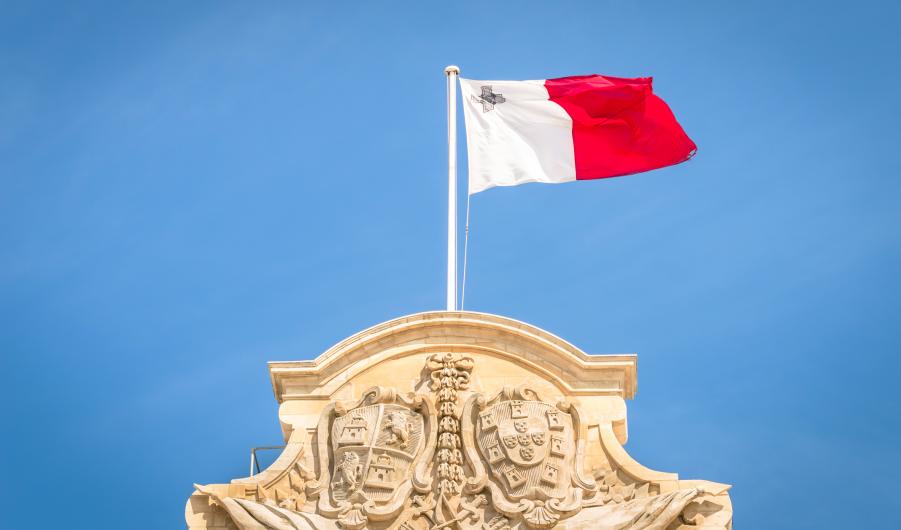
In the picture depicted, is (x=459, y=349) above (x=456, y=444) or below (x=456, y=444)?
above

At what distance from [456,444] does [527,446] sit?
106 centimetres

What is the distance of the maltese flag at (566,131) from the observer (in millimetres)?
29844

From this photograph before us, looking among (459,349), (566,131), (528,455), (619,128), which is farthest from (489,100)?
(528,455)

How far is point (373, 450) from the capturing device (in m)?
26.3

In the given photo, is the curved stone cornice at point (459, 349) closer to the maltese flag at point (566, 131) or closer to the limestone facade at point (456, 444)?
the limestone facade at point (456, 444)

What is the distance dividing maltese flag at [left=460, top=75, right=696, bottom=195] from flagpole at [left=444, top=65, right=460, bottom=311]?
0.30m

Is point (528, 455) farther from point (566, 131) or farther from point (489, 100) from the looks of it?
point (489, 100)

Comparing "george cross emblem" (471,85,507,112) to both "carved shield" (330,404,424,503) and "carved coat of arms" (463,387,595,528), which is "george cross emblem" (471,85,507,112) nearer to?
"carved coat of arms" (463,387,595,528)

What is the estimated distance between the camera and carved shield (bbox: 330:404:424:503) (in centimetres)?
2609

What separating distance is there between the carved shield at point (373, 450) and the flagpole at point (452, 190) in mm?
2247

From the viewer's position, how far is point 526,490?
1021 inches

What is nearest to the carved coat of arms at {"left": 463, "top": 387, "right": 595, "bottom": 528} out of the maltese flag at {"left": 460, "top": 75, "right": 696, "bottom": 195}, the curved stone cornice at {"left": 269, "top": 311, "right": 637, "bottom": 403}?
the curved stone cornice at {"left": 269, "top": 311, "right": 637, "bottom": 403}

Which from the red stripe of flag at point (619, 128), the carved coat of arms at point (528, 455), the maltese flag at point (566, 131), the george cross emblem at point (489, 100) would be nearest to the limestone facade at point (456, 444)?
Answer: the carved coat of arms at point (528, 455)

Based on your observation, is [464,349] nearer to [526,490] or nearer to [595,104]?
[526,490]
